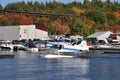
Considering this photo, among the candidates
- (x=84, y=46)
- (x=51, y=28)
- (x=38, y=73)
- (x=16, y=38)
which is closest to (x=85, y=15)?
(x=51, y=28)

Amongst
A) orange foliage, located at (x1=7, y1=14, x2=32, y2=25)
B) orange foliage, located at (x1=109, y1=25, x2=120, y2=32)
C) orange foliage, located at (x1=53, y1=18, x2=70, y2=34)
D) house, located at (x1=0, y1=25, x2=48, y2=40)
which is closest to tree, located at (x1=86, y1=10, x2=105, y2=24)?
orange foliage, located at (x1=109, y1=25, x2=120, y2=32)

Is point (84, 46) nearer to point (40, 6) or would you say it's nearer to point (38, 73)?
point (38, 73)

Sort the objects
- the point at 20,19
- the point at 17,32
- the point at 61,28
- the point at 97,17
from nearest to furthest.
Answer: the point at 17,32 < the point at 61,28 < the point at 20,19 < the point at 97,17

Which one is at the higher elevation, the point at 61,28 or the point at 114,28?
the point at 61,28

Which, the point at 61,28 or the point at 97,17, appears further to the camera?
the point at 97,17

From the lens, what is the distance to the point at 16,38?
294 ft

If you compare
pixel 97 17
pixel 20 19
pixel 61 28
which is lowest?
pixel 61 28

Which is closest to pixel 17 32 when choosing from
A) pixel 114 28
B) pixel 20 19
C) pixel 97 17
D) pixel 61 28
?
pixel 61 28

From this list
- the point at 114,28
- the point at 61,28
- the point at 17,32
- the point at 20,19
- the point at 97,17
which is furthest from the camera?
the point at 97,17

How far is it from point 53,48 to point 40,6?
11776 centimetres

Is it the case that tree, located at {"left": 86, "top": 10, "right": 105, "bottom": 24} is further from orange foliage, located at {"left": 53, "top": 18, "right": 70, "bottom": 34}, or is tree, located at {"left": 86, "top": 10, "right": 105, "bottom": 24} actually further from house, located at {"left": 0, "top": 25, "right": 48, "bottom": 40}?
house, located at {"left": 0, "top": 25, "right": 48, "bottom": 40}

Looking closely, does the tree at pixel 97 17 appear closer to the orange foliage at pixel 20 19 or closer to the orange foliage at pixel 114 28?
the orange foliage at pixel 114 28

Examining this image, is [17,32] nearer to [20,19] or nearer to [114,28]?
[20,19]

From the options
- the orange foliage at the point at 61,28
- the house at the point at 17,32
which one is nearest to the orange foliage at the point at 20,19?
the orange foliage at the point at 61,28
